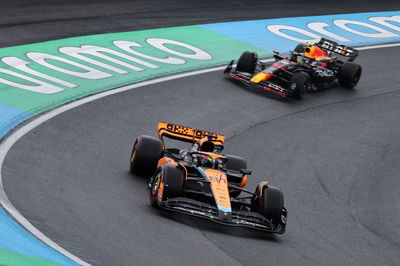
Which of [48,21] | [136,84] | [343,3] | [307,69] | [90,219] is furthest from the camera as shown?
[343,3]

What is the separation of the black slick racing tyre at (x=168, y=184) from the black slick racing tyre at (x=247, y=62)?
1025 centimetres

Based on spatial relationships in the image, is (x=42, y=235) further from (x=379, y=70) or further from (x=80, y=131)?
(x=379, y=70)

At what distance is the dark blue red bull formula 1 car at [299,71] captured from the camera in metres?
22.3

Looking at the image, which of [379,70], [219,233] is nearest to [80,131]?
[219,233]

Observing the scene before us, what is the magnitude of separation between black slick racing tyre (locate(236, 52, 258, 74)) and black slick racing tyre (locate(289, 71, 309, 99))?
1461mm

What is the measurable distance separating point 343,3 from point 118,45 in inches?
542

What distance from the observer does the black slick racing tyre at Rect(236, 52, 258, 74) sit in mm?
23062

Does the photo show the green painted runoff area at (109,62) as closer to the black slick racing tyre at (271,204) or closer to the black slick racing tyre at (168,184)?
the black slick racing tyre at (168,184)

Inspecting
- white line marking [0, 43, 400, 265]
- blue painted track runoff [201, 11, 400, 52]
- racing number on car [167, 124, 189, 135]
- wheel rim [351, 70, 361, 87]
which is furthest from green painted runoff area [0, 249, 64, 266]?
blue painted track runoff [201, 11, 400, 52]

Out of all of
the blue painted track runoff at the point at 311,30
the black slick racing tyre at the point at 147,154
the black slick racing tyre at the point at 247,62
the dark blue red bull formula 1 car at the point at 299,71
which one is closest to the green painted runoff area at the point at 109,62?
the blue painted track runoff at the point at 311,30

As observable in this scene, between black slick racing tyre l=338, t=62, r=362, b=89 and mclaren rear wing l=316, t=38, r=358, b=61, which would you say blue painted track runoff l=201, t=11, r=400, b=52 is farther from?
black slick racing tyre l=338, t=62, r=362, b=89

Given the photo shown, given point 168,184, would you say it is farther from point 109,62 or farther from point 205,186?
point 109,62

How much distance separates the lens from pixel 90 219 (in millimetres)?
12148

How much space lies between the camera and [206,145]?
14.7 metres
